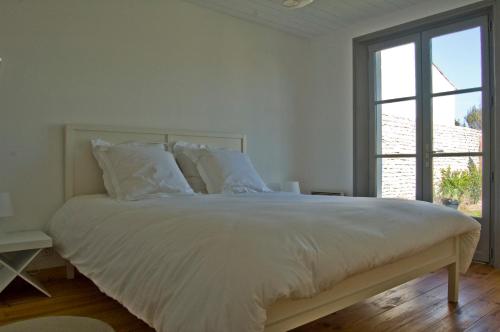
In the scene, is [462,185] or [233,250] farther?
[462,185]

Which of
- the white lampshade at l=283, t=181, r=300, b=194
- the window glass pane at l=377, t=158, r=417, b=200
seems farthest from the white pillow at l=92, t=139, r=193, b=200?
the window glass pane at l=377, t=158, r=417, b=200

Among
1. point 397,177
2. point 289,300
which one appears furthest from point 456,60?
point 289,300

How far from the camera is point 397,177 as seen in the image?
3.94 metres

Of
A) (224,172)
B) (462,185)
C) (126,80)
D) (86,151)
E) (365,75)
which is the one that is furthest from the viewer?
(365,75)

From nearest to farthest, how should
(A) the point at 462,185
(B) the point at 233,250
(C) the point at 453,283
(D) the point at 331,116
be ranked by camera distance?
(B) the point at 233,250, (C) the point at 453,283, (A) the point at 462,185, (D) the point at 331,116

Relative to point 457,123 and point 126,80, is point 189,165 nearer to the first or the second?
point 126,80

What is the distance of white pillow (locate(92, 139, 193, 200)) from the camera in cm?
260

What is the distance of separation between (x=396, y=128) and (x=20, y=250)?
3.46 m

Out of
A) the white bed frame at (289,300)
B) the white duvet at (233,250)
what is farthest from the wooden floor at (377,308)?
the white duvet at (233,250)

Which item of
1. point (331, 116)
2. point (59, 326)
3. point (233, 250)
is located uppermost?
point (331, 116)

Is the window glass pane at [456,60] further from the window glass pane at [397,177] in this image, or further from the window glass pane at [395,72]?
the window glass pane at [397,177]

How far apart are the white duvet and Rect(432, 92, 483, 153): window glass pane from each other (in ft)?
4.74

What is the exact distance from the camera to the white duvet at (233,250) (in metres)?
1.18

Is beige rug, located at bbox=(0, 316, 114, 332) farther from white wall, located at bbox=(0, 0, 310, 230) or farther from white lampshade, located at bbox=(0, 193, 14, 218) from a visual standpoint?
white wall, located at bbox=(0, 0, 310, 230)
